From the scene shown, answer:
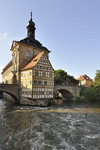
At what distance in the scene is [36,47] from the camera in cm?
2272

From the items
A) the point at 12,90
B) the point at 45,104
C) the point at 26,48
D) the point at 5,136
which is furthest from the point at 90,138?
the point at 26,48

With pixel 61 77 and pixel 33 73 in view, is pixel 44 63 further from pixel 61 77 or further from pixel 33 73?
pixel 61 77

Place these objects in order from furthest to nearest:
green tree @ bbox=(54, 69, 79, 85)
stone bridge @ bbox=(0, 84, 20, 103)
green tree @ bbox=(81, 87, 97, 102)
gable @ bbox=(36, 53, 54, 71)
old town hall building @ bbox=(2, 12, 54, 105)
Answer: green tree @ bbox=(54, 69, 79, 85) → green tree @ bbox=(81, 87, 97, 102) → gable @ bbox=(36, 53, 54, 71) → stone bridge @ bbox=(0, 84, 20, 103) → old town hall building @ bbox=(2, 12, 54, 105)

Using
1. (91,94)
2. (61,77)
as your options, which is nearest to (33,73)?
(91,94)

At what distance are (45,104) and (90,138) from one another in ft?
37.6

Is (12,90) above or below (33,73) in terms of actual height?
below

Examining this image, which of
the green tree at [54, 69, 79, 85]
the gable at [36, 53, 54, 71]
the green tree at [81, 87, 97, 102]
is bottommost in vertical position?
the green tree at [81, 87, 97, 102]

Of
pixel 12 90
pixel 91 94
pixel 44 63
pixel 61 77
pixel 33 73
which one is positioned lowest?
pixel 91 94

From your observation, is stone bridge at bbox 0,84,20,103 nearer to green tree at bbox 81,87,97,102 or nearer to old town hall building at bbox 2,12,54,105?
old town hall building at bbox 2,12,54,105

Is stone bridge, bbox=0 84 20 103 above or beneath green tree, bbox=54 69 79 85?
beneath

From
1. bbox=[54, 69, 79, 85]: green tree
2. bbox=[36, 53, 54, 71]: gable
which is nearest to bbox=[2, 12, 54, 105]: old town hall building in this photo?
bbox=[36, 53, 54, 71]: gable

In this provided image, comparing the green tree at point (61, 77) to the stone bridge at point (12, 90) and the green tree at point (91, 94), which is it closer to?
the green tree at point (91, 94)

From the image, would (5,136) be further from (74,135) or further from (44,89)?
(44,89)

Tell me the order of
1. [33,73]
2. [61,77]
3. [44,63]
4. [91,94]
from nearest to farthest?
[33,73]
[44,63]
[91,94]
[61,77]
